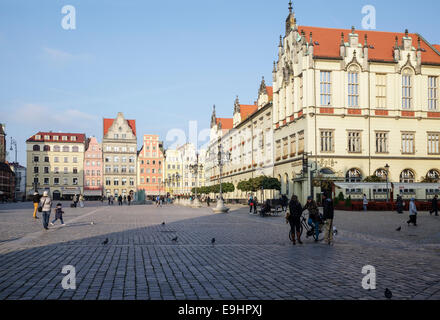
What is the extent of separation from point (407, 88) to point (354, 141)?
9257 millimetres

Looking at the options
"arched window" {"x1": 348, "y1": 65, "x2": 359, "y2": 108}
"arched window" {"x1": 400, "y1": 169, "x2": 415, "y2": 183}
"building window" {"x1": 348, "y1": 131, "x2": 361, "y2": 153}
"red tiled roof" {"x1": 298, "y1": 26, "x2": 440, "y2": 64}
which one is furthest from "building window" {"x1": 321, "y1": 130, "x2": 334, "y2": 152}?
"arched window" {"x1": 400, "y1": 169, "x2": 415, "y2": 183}

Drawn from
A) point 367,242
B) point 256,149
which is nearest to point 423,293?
point 367,242

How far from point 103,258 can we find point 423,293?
7359 mm

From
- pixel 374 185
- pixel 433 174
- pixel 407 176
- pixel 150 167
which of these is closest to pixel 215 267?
pixel 374 185

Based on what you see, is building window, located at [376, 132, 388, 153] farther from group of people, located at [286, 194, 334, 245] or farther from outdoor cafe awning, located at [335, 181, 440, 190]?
group of people, located at [286, 194, 334, 245]

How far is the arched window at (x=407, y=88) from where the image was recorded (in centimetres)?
5097

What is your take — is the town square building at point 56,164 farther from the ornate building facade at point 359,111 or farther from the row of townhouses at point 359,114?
the ornate building facade at point 359,111

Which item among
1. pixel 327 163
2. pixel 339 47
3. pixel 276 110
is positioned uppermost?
pixel 339 47

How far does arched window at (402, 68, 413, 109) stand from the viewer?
51.0 meters

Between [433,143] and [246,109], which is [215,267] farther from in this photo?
[246,109]

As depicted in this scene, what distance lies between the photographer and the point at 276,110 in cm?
5916

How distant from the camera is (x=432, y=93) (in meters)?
52.0
